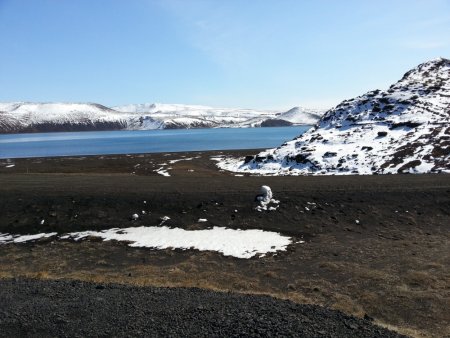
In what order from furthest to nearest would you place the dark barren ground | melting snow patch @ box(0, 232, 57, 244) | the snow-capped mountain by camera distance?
1. the snow-capped mountain
2. melting snow patch @ box(0, 232, 57, 244)
3. the dark barren ground

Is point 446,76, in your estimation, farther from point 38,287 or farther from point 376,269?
point 38,287

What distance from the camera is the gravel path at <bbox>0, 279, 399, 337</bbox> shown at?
1062cm

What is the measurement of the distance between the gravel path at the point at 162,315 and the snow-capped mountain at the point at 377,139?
4052 centimetres

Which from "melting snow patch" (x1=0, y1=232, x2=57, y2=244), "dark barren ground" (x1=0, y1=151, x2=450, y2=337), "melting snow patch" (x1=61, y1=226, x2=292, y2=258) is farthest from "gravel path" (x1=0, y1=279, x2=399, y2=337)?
"melting snow patch" (x1=0, y1=232, x2=57, y2=244)

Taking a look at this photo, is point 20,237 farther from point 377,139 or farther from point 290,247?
point 377,139

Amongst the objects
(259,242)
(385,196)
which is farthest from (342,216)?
(259,242)

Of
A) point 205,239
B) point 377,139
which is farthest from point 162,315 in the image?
point 377,139

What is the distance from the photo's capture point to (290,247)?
20.0m

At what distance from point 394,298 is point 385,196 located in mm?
13277

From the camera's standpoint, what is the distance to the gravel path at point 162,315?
10.6 meters

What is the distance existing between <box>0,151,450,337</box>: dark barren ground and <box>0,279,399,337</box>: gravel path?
1.00 metres

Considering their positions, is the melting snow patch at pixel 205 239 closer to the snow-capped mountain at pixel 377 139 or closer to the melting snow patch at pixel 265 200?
the melting snow patch at pixel 265 200

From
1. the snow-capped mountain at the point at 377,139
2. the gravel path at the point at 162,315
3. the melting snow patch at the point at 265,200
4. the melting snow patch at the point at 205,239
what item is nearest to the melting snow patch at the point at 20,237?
the melting snow patch at the point at 205,239

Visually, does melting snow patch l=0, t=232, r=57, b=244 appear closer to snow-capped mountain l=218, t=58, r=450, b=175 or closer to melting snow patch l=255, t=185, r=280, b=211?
melting snow patch l=255, t=185, r=280, b=211
